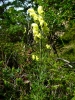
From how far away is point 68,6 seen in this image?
5.53 meters

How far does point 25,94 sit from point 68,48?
104 inches

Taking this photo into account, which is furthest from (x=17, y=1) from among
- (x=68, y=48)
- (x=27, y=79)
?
(x=27, y=79)

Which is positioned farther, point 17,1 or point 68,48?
point 17,1

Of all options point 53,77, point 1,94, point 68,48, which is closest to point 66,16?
point 68,48

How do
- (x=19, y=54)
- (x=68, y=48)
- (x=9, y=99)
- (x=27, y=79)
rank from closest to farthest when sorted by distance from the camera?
(x=9, y=99) → (x=27, y=79) → (x=19, y=54) → (x=68, y=48)

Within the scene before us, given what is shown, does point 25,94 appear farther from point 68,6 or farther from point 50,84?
point 68,6

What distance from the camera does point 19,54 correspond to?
19.4 ft

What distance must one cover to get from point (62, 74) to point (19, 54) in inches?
72.9

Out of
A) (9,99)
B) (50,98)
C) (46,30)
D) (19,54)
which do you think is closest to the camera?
(46,30)

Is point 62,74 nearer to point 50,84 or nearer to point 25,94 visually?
point 50,84

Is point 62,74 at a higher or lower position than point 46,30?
lower

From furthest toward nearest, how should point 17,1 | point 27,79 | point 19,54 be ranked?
point 17,1 < point 19,54 < point 27,79

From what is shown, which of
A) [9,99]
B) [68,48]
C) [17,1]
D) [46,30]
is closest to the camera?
[46,30]

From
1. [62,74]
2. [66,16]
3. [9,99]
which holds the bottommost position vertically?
[9,99]
